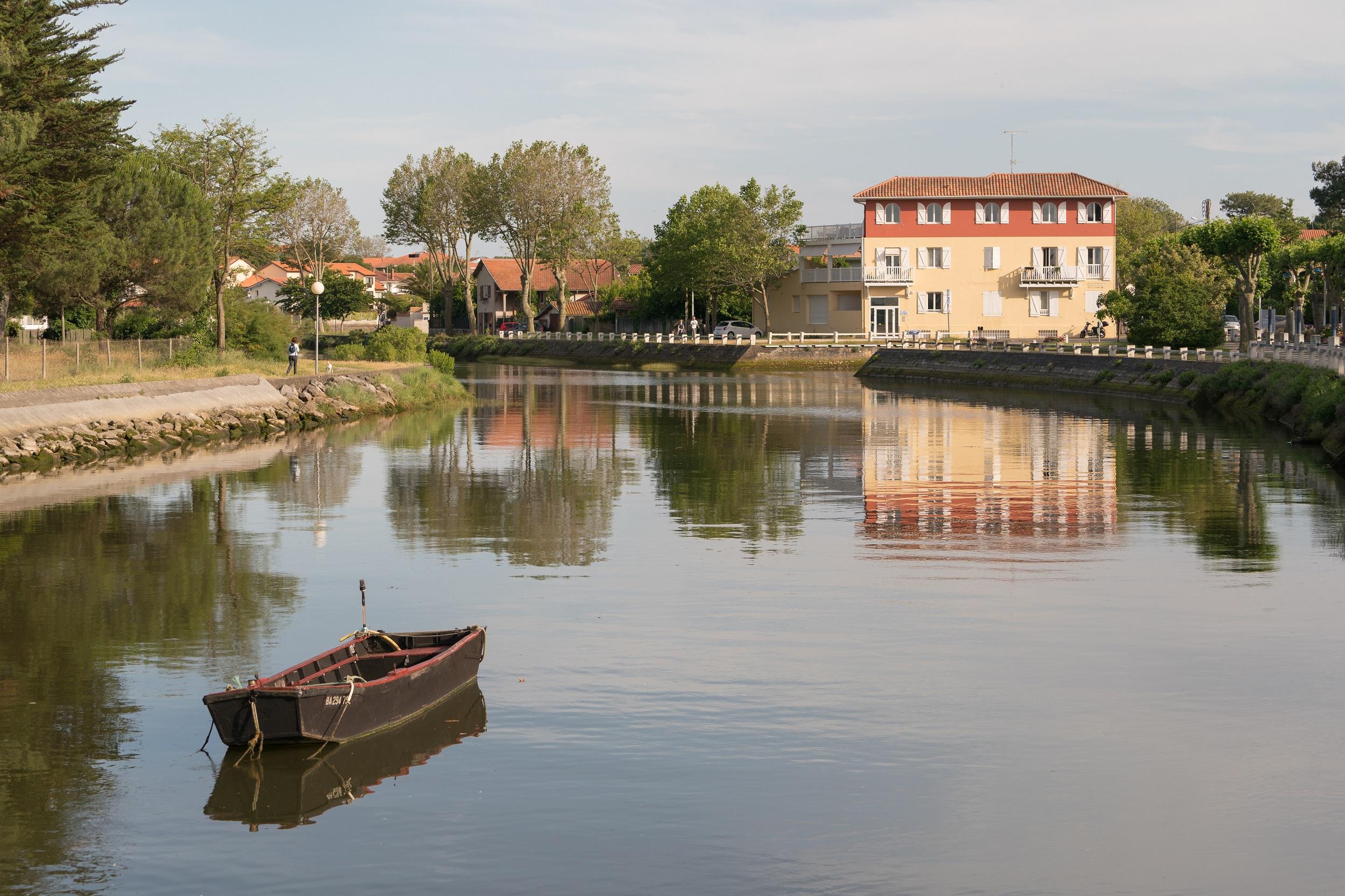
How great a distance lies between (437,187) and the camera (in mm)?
122125

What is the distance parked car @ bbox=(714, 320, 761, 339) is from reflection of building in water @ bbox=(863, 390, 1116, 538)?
180ft

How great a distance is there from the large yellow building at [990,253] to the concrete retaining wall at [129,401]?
6191cm

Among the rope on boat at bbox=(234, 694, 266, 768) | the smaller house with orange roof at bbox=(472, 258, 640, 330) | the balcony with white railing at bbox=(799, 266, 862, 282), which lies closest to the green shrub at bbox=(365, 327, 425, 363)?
the balcony with white railing at bbox=(799, 266, 862, 282)

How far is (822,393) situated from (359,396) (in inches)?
1048

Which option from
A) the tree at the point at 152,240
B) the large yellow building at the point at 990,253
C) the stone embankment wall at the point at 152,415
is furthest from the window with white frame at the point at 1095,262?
the tree at the point at 152,240

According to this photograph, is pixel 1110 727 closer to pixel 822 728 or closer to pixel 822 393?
pixel 822 728

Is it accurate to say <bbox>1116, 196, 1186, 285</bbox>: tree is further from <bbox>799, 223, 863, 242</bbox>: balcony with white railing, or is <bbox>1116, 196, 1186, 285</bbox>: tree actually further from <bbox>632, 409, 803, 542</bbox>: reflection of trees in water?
<bbox>632, 409, 803, 542</bbox>: reflection of trees in water

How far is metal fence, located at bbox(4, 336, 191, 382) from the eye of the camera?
47125 mm

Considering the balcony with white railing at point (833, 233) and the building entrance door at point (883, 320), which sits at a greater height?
the balcony with white railing at point (833, 233)

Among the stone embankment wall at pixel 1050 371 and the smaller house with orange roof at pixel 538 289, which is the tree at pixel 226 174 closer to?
the stone embankment wall at pixel 1050 371

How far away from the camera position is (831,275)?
10831 cm

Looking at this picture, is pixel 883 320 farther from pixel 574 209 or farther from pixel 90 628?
pixel 90 628

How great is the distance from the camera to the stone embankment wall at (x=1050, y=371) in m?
62.8

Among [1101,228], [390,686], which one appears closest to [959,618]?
[390,686]
